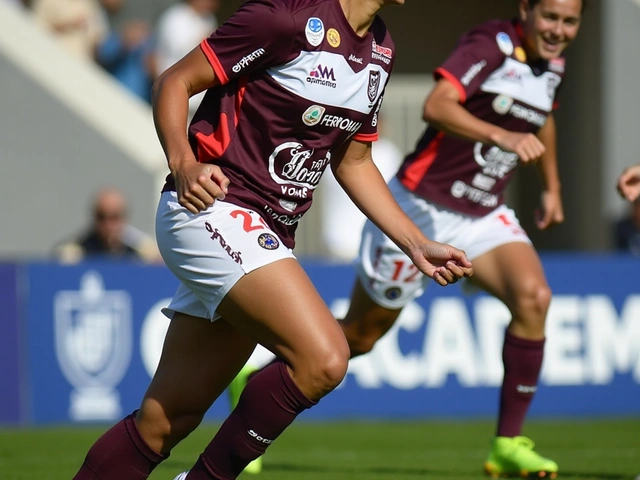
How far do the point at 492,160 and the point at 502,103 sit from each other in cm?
31

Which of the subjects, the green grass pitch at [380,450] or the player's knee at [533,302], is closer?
the player's knee at [533,302]

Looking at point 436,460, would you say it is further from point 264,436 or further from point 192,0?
point 192,0

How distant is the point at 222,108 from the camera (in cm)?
439

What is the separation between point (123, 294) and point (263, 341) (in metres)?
5.64

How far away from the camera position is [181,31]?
41.5ft

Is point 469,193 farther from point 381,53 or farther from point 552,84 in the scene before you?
point 381,53

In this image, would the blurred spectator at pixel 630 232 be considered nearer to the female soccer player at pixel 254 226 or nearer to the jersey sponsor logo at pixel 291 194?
the female soccer player at pixel 254 226

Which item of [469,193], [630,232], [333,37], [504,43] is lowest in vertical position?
[630,232]

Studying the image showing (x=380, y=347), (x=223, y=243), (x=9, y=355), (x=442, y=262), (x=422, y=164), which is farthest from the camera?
(x=380, y=347)

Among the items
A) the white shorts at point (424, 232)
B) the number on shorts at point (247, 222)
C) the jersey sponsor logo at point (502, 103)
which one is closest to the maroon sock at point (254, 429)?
the number on shorts at point (247, 222)

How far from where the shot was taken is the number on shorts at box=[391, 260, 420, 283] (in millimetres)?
6414

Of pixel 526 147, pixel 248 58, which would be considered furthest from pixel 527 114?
pixel 248 58

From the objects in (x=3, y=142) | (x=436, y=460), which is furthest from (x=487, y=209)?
(x=3, y=142)

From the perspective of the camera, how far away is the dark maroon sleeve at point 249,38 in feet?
13.8
